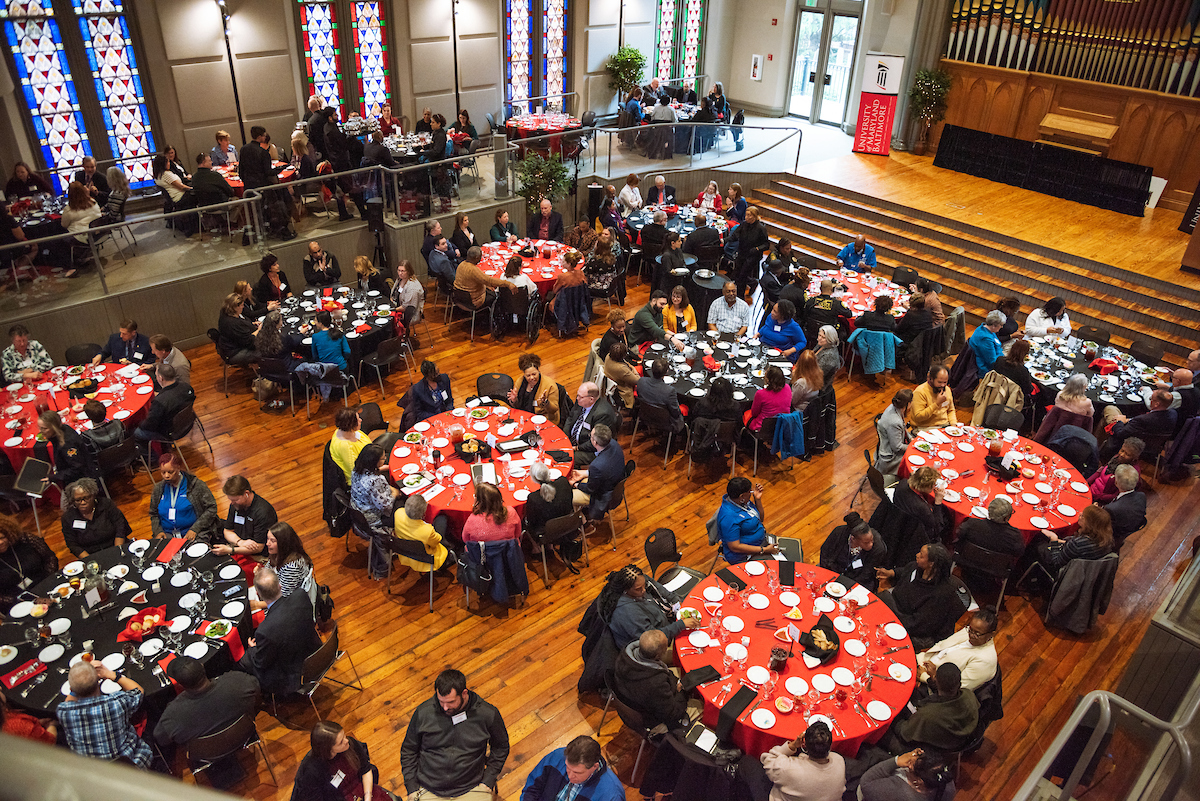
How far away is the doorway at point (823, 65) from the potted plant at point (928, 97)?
2.16 meters

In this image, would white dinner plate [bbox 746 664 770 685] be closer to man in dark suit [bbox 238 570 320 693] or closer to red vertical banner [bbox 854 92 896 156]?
man in dark suit [bbox 238 570 320 693]

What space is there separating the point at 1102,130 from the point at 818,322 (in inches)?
325

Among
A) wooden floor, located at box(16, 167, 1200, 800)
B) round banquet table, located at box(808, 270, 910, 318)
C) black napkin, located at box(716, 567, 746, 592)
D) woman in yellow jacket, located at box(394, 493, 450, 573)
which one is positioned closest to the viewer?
wooden floor, located at box(16, 167, 1200, 800)

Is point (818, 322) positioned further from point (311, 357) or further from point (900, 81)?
point (900, 81)

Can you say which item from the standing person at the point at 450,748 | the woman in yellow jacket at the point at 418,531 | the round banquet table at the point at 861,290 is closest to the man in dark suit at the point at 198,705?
the standing person at the point at 450,748

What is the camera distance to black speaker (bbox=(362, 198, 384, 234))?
12.1 m

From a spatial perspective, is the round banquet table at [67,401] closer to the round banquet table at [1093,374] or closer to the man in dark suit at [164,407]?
the man in dark suit at [164,407]

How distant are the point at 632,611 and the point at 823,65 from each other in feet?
56.0

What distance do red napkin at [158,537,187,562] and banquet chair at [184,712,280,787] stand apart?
1.72 m

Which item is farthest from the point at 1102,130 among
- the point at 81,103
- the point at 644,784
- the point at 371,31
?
the point at 81,103

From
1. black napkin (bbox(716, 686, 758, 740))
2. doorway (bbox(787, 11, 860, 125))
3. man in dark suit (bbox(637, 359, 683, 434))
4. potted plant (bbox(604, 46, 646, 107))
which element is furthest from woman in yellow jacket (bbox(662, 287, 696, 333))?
doorway (bbox(787, 11, 860, 125))

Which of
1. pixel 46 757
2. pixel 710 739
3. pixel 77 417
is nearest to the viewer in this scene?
pixel 46 757

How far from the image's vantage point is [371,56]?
1546 centimetres

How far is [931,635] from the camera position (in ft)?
20.1
